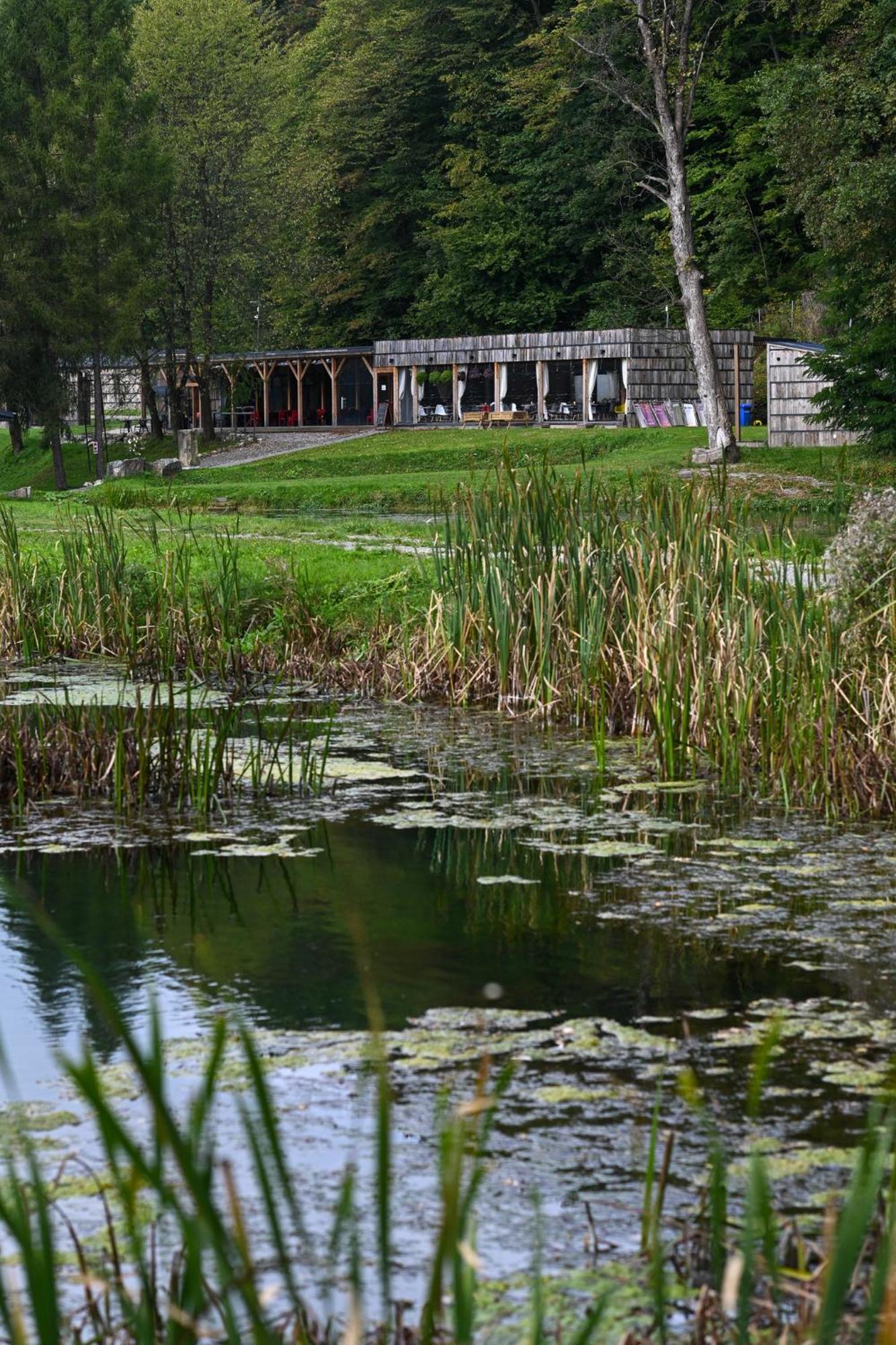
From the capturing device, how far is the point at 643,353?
44.7 m

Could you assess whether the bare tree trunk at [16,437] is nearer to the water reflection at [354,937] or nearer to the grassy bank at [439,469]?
the grassy bank at [439,469]

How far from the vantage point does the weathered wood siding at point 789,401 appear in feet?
114

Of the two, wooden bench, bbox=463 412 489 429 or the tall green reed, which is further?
wooden bench, bbox=463 412 489 429

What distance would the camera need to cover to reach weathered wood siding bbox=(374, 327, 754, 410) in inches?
1742

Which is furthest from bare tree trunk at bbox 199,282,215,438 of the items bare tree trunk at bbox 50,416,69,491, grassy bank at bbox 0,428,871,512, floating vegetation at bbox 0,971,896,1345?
floating vegetation at bbox 0,971,896,1345

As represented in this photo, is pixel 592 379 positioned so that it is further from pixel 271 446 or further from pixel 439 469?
pixel 271 446

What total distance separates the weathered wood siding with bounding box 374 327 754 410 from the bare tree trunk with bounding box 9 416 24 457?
13.1m

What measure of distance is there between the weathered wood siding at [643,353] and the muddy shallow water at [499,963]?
119 feet

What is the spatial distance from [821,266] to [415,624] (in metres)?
18.0

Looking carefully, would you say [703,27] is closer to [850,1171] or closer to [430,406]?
[430,406]

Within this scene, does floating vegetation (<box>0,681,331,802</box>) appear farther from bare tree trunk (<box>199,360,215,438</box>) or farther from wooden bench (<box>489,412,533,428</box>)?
bare tree trunk (<box>199,360,215,438</box>)

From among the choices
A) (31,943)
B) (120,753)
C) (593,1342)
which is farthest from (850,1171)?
(120,753)

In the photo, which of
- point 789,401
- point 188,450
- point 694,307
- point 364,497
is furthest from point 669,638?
point 188,450

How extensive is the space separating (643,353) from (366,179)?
51.4ft
